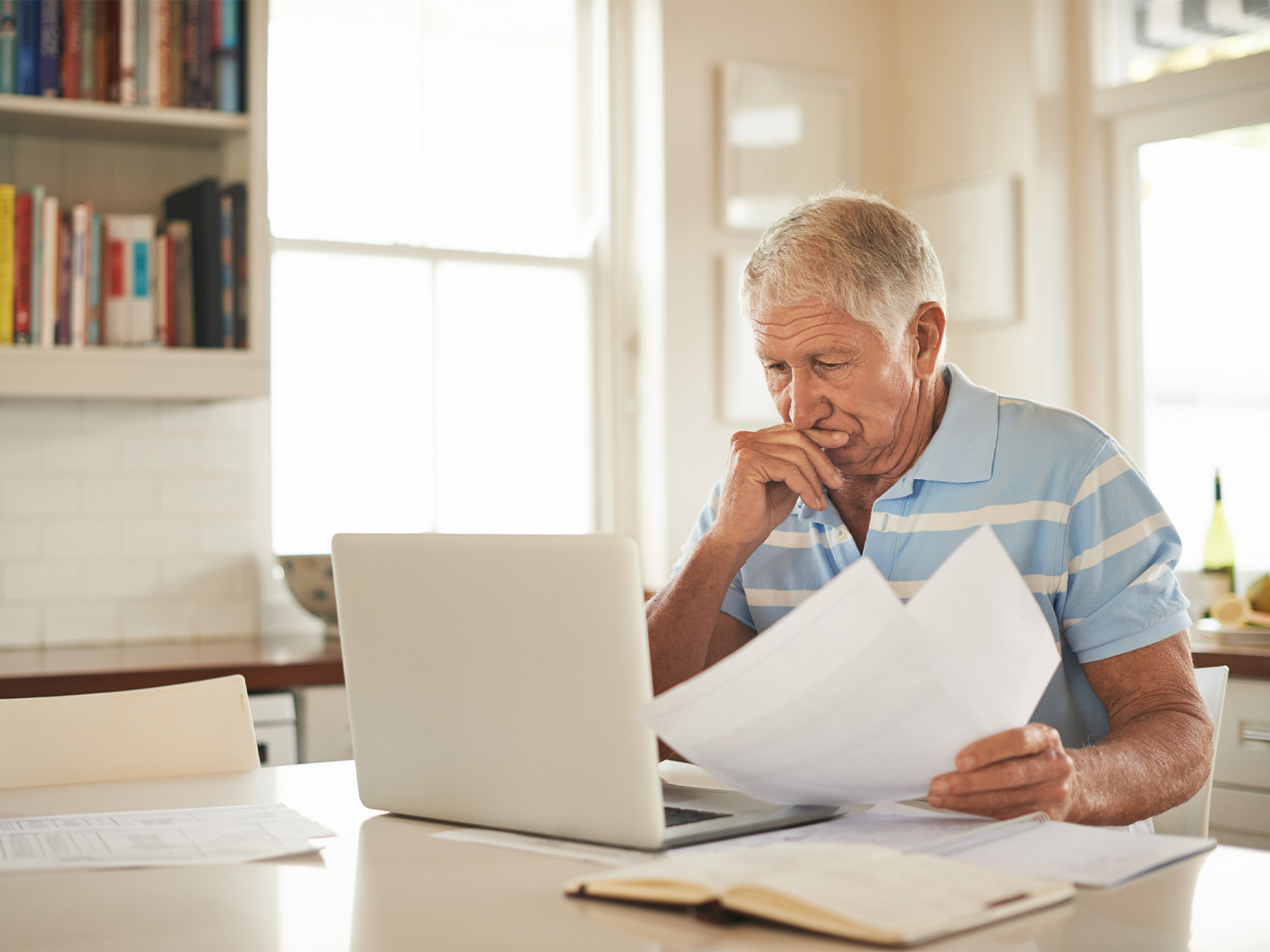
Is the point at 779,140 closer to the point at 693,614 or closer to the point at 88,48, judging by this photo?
the point at 88,48

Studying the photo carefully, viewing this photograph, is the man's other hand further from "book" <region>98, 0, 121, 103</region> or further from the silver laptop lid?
"book" <region>98, 0, 121, 103</region>

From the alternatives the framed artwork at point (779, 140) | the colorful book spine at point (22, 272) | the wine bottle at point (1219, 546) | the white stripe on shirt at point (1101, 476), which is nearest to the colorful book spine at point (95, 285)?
the colorful book spine at point (22, 272)

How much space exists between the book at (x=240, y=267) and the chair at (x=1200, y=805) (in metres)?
2.07

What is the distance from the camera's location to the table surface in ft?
7.68

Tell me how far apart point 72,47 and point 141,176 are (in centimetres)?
34

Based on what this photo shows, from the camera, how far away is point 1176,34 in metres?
3.30

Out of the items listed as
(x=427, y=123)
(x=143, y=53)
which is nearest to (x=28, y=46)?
(x=143, y=53)

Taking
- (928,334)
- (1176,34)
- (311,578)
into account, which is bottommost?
(311,578)

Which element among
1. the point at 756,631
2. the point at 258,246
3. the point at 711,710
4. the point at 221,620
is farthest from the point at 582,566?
the point at 221,620

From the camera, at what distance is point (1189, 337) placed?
10.9 ft

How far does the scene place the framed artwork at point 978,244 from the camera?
11.3 feet

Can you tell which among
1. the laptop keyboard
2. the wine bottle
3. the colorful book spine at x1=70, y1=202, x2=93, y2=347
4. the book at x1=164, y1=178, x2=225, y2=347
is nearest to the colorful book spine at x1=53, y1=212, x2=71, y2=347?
the colorful book spine at x1=70, y1=202, x2=93, y2=347

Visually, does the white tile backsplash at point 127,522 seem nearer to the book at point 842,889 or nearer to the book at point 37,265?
the book at point 37,265

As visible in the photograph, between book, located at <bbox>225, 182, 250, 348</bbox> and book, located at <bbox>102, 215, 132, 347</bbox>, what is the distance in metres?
0.21
